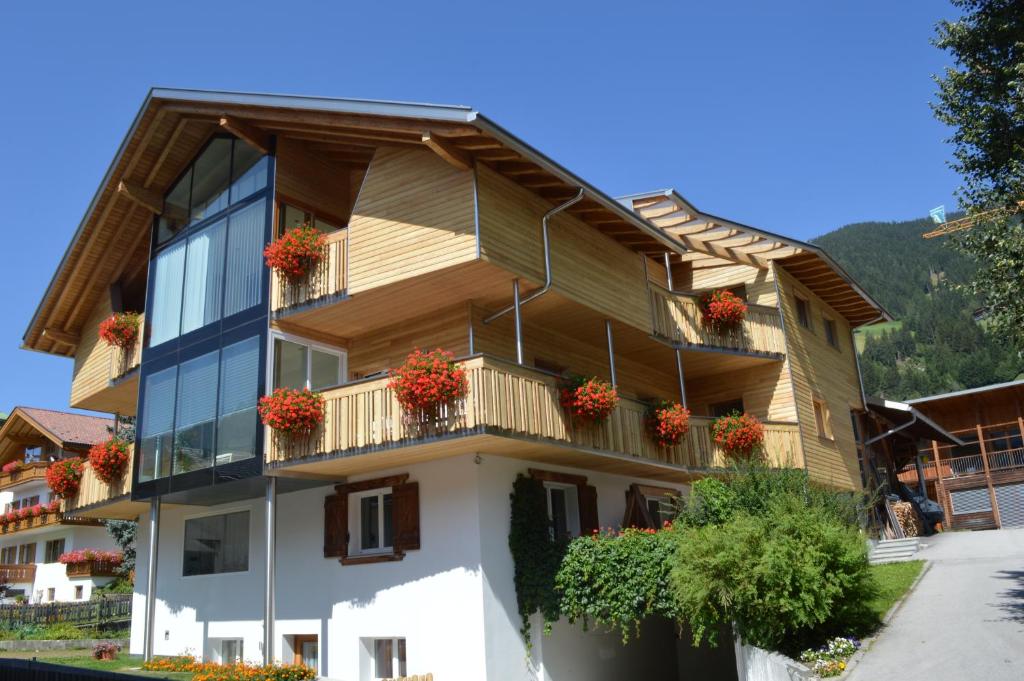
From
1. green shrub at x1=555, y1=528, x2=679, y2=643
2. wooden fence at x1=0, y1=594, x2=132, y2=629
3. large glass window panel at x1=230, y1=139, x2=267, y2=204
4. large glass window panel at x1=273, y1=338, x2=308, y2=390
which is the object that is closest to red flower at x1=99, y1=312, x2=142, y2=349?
large glass window panel at x1=230, y1=139, x2=267, y2=204

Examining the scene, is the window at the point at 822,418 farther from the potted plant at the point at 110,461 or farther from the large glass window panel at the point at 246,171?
the potted plant at the point at 110,461

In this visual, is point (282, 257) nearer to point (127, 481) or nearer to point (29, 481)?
point (127, 481)

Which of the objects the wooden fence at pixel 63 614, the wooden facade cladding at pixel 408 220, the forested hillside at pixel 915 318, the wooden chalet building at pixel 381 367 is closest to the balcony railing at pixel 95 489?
the wooden chalet building at pixel 381 367

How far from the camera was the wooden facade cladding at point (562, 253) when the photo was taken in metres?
16.4

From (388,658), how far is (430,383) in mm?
5943

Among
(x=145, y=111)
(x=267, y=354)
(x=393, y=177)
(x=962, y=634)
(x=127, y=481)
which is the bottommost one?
(x=962, y=634)

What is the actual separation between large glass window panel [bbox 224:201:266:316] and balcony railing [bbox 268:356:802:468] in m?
3.64

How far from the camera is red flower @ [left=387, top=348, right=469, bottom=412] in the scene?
14.8m

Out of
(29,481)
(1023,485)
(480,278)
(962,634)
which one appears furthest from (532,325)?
(29,481)

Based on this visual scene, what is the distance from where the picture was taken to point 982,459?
129ft

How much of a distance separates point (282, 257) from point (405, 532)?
614 centimetres

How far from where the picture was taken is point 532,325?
19359 millimetres

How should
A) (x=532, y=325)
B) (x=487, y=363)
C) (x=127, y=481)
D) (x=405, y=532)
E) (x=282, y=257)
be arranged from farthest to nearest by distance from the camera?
(x=127, y=481), (x=532, y=325), (x=282, y=257), (x=405, y=532), (x=487, y=363)

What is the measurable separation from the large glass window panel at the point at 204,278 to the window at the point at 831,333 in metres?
18.9
